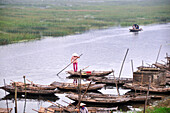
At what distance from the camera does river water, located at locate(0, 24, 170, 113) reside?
29.3 m

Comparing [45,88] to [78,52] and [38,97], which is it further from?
[78,52]

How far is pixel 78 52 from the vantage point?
136 ft

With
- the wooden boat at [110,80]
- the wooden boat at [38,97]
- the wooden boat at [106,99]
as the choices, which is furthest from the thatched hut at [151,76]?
the wooden boat at [38,97]

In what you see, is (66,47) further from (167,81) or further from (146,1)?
(146,1)

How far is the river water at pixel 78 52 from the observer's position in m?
29.3

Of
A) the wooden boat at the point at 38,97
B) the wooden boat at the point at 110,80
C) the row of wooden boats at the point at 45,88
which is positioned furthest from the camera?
the wooden boat at the point at 110,80

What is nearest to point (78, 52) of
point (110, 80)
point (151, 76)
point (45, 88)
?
point (110, 80)

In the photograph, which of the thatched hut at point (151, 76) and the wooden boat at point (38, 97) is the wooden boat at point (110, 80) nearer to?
the thatched hut at point (151, 76)

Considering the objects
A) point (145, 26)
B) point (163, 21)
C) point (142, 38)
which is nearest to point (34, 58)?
point (142, 38)

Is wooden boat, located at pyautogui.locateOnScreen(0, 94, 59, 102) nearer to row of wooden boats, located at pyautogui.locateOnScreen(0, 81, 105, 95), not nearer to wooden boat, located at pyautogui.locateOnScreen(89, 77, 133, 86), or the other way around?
row of wooden boats, located at pyautogui.locateOnScreen(0, 81, 105, 95)

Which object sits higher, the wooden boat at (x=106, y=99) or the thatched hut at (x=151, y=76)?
the thatched hut at (x=151, y=76)

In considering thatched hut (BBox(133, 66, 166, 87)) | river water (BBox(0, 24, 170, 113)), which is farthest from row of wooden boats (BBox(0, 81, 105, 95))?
thatched hut (BBox(133, 66, 166, 87))

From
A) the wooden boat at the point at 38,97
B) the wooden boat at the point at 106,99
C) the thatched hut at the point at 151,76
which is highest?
the thatched hut at the point at 151,76

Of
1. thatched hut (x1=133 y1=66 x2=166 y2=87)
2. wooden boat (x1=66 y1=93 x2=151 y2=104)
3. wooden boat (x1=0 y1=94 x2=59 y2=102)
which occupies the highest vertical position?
thatched hut (x1=133 y1=66 x2=166 y2=87)
